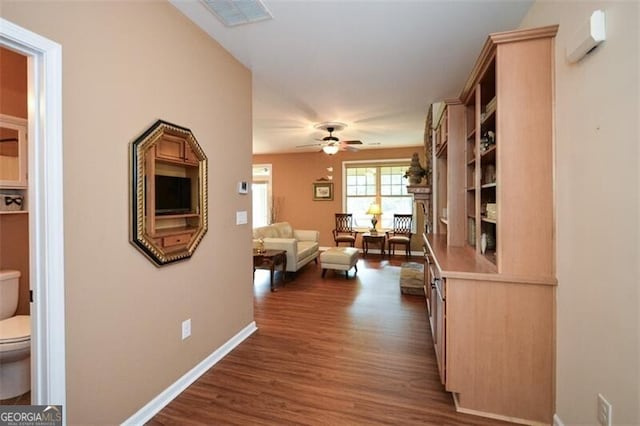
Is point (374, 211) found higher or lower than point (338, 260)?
higher

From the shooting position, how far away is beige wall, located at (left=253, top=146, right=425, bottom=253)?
25.7 ft

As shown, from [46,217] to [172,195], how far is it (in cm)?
80

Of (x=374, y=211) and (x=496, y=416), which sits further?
(x=374, y=211)

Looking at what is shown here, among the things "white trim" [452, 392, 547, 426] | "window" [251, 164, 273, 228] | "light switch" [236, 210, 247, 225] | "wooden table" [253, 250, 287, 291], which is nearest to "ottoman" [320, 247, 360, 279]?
"wooden table" [253, 250, 287, 291]

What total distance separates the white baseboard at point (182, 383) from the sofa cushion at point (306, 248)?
2399 millimetres

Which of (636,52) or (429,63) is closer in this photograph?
(636,52)

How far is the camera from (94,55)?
151 centimetres

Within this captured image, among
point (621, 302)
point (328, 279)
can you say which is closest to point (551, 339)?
point (621, 302)

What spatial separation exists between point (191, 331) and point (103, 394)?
0.68m

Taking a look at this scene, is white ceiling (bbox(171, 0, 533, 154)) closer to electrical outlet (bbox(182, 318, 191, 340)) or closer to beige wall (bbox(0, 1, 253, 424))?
beige wall (bbox(0, 1, 253, 424))

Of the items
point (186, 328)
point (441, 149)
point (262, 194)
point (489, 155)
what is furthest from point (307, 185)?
point (186, 328)

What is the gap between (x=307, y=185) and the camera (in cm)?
809

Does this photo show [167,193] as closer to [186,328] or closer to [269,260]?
[186,328]

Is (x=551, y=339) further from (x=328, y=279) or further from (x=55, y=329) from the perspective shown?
(x=328, y=279)
